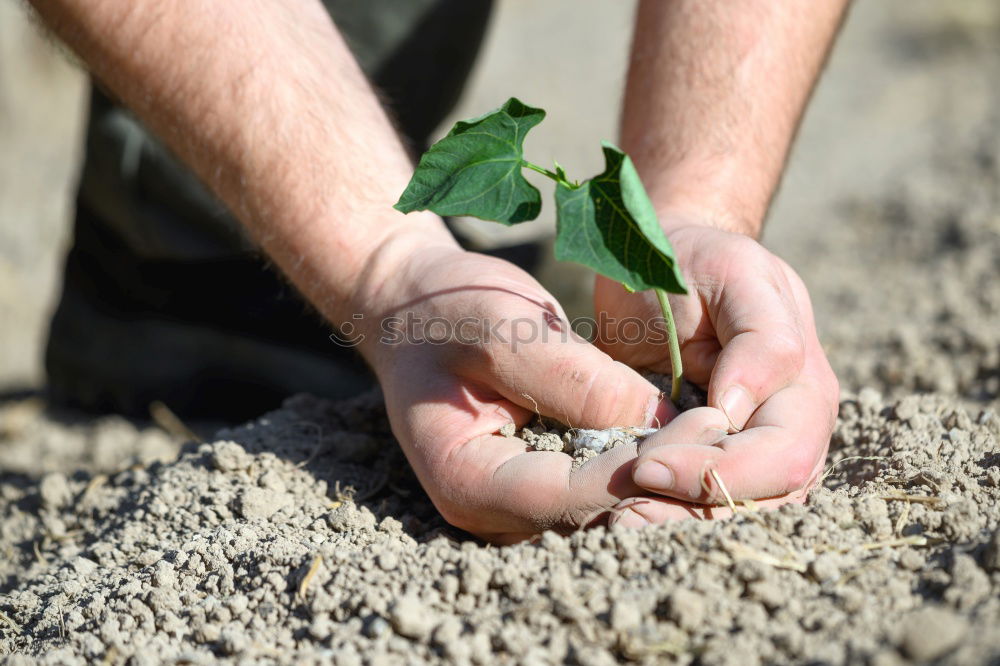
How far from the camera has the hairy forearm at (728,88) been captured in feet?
5.64

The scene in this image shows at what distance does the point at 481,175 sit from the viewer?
1143mm

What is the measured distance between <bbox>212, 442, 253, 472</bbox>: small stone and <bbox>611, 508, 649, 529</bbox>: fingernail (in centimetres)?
70

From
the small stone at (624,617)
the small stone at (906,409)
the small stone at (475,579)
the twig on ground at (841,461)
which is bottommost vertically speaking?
the small stone at (475,579)

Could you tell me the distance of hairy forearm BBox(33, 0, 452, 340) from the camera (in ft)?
4.94

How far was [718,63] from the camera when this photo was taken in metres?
1.79

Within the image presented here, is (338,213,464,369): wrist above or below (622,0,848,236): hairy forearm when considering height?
below

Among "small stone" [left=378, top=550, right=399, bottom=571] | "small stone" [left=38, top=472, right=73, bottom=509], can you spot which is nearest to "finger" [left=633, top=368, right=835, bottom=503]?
"small stone" [left=378, top=550, right=399, bottom=571]

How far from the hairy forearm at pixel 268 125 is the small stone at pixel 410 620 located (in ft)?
1.93

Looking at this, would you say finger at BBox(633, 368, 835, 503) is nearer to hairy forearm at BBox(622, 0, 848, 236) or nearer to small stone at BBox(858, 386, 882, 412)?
small stone at BBox(858, 386, 882, 412)

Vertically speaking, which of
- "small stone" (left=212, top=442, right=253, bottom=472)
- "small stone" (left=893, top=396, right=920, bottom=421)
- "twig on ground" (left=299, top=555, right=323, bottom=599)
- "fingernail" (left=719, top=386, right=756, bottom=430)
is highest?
"fingernail" (left=719, top=386, right=756, bottom=430)

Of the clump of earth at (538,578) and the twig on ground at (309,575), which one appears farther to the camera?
the twig on ground at (309,575)

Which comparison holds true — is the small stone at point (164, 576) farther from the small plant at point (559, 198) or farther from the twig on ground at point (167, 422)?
the twig on ground at point (167, 422)

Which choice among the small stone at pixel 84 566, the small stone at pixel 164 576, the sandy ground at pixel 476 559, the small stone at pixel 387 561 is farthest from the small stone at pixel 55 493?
the small stone at pixel 387 561

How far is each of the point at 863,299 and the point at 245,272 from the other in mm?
2041
